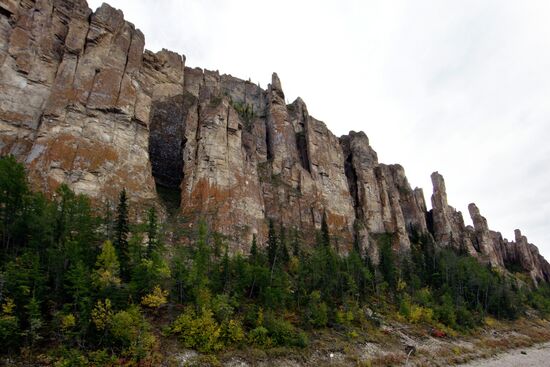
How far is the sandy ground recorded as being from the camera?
41812mm

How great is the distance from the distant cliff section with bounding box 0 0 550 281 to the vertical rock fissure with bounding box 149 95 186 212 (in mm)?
235

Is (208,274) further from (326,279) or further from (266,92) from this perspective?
(266,92)

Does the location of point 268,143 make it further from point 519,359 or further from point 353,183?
point 519,359

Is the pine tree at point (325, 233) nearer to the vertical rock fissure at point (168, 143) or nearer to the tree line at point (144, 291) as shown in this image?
the tree line at point (144, 291)

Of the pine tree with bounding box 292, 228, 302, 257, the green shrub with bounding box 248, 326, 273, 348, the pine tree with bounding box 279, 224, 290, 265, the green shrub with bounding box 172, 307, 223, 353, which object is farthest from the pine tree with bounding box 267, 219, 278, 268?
the green shrub with bounding box 172, 307, 223, 353

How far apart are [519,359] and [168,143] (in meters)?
71.6

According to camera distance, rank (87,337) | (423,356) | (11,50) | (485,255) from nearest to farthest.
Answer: (87,337) → (423,356) → (11,50) → (485,255)

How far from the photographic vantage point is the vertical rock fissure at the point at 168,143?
76188 millimetres

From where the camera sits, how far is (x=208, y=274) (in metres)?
49.0

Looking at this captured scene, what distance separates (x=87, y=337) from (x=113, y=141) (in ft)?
116

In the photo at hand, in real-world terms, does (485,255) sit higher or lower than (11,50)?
lower

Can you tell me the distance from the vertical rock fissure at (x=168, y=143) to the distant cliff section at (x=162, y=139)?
0.24 meters

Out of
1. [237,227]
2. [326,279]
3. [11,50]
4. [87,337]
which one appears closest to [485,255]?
[326,279]

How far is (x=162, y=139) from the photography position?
7938 centimetres
